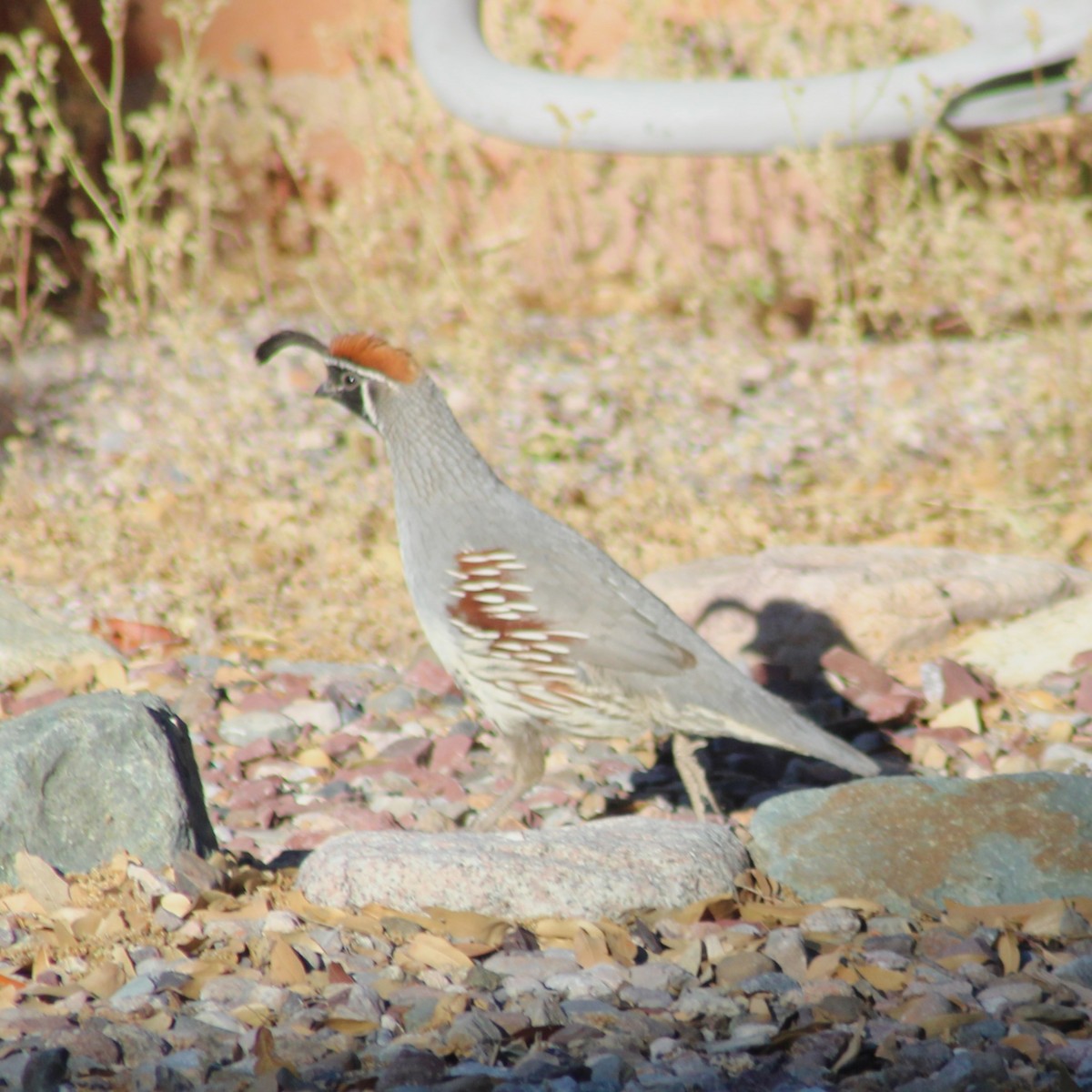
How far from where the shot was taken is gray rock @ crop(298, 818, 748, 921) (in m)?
3.11

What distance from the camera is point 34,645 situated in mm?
4801

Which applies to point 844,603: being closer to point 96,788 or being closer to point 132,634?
point 132,634

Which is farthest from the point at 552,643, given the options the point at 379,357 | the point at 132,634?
the point at 132,634

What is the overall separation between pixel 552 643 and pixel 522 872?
78 cm

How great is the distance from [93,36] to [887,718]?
18.5 ft

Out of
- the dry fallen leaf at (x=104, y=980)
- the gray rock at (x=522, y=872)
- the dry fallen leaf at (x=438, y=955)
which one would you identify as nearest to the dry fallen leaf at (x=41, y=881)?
the dry fallen leaf at (x=104, y=980)

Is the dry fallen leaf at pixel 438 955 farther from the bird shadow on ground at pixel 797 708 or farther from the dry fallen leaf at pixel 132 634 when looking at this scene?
the dry fallen leaf at pixel 132 634

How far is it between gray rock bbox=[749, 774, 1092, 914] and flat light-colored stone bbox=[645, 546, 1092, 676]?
1332 millimetres

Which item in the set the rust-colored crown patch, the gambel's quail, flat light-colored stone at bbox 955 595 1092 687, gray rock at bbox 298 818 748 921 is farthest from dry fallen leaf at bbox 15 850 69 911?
flat light-colored stone at bbox 955 595 1092 687

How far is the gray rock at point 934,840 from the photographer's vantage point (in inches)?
125

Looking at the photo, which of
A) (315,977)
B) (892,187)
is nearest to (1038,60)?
(892,187)

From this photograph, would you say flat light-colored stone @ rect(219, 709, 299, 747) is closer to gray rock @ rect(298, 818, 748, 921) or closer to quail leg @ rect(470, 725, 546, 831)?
quail leg @ rect(470, 725, 546, 831)

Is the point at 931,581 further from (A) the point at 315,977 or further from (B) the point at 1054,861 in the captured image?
(A) the point at 315,977

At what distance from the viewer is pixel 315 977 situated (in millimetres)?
2904
